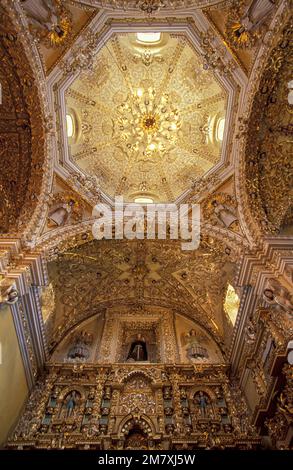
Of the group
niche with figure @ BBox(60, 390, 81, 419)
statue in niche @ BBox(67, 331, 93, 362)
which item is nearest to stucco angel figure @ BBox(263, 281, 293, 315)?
niche with figure @ BBox(60, 390, 81, 419)

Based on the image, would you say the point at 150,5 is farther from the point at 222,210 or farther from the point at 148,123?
the point at 222,210

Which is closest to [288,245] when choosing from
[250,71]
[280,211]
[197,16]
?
[280,211]

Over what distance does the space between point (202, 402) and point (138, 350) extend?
3210 millimetres

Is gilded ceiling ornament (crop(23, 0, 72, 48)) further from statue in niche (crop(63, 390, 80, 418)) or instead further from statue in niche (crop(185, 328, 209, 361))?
statue in niche (crop(185, 328, 209, 361))

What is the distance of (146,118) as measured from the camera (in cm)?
1299

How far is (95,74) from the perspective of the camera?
11.6 m

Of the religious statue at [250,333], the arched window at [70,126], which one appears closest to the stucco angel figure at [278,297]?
the religious statue at [250,333]

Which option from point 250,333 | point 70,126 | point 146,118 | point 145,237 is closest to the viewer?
point 250,333

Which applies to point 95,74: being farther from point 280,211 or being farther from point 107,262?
point 280,211

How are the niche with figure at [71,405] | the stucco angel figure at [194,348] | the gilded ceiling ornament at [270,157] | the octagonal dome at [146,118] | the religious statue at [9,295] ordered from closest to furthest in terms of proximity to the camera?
1. the religious statue at [9,295]
2. the gilded ceiling ornament at [270,157]
3. the niche with figure at [71,405]
4. the octagonal dome at [146,118]
5. the stucco angel figure at [194,348]

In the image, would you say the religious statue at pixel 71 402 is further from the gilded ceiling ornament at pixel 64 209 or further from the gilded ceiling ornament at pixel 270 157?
the gilded ceiling ornament at pixel 270 157

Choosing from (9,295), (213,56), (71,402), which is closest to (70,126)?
(213,56)

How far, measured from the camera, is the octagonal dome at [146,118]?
11.5m

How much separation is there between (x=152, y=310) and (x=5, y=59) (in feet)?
35.4
